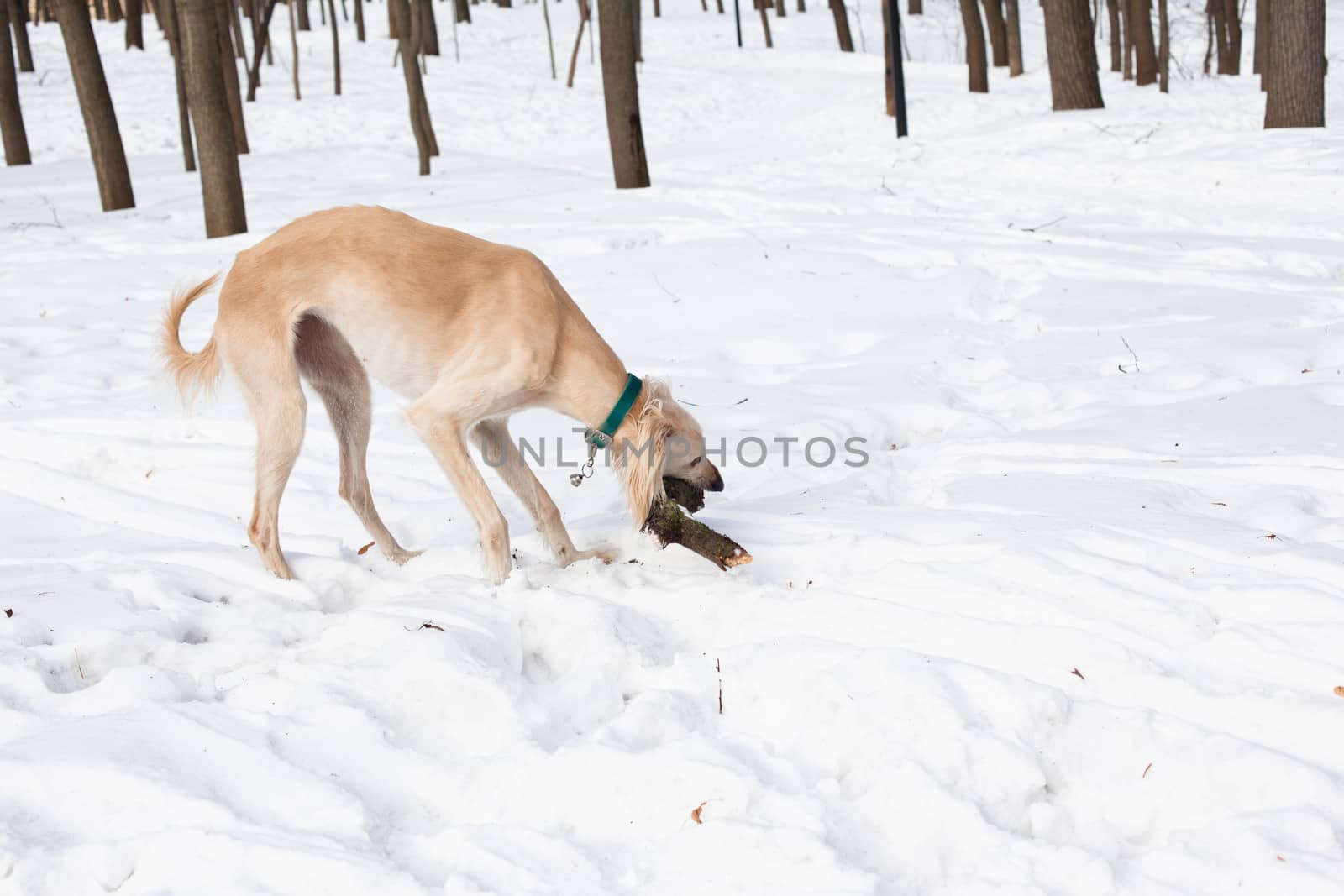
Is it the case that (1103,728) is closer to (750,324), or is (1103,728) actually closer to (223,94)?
(750,324)

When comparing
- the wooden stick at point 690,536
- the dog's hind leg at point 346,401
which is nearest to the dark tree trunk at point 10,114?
the dog's hind leg at point 346,401

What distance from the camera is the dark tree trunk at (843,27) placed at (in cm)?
2816

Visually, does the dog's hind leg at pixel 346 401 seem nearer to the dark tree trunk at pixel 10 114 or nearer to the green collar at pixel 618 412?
the green collar at pixel 618 412

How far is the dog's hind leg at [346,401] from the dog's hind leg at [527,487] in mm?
453

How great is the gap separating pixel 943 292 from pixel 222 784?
620cm

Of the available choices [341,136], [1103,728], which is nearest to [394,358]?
[1103,728]

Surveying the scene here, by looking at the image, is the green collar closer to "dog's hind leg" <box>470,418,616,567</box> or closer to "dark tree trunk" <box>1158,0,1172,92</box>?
"dog's hind leg" <box>470,418,616,567</box>

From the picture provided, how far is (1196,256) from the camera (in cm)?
820

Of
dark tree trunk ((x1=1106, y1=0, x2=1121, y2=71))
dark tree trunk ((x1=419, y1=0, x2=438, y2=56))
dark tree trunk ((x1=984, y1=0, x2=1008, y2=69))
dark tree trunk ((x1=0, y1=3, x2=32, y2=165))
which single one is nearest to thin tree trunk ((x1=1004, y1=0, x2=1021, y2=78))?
dark tree trunk ((x1=984, y1=0, x2=1008, y2=69))

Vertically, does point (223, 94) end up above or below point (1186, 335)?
above

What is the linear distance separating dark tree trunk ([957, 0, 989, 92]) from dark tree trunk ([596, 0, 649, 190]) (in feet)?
35.5

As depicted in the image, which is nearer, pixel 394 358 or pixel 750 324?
pixel 394 358

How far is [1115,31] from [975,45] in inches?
278

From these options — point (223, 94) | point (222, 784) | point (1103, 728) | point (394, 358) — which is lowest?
point (1103, 728)
